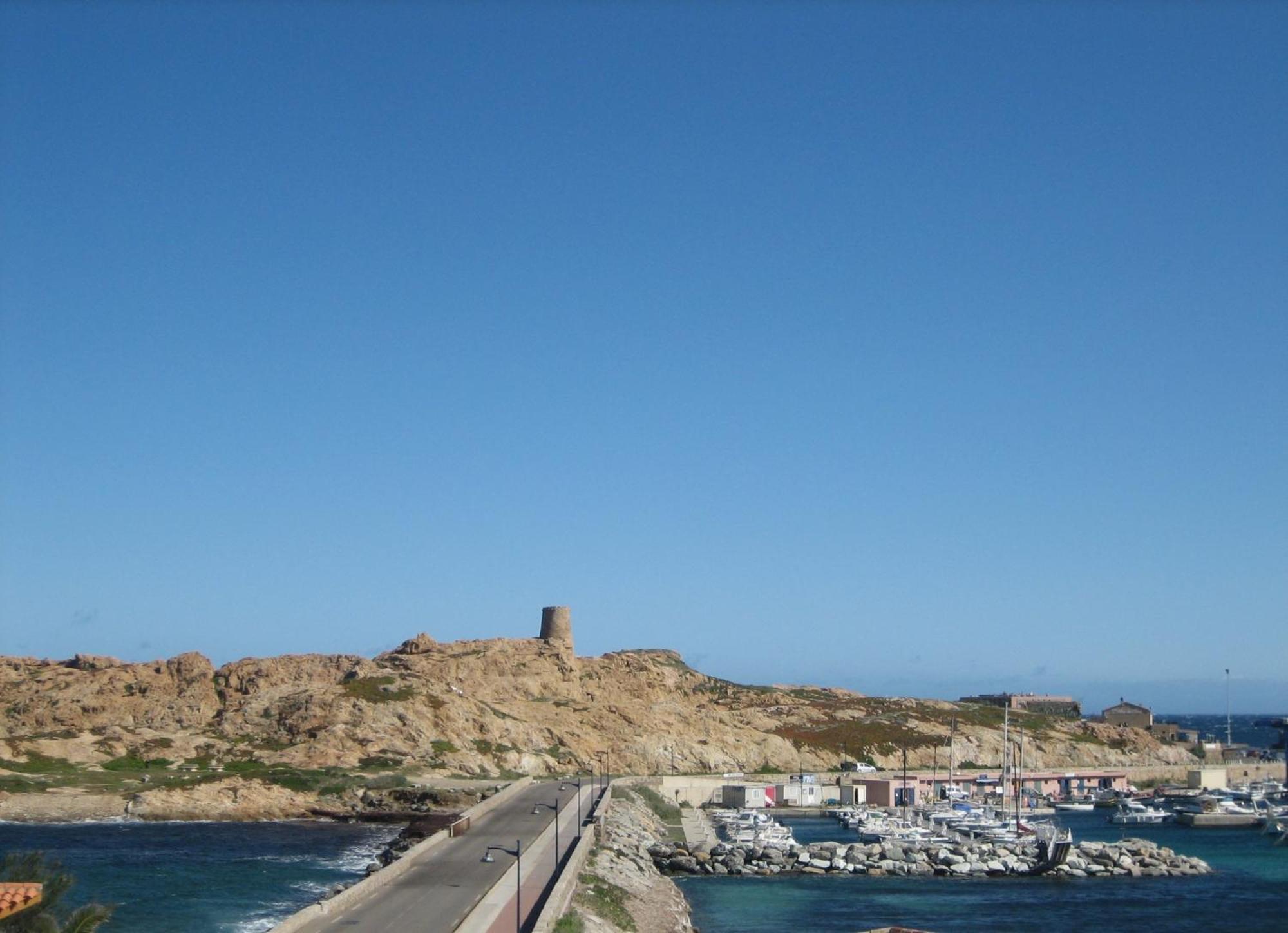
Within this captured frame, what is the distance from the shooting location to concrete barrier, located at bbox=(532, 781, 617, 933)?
137 ft

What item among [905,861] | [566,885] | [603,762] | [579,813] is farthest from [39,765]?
[566,885]

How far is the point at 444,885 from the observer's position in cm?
5019

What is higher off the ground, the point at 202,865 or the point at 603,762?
Result: the point at 603,762

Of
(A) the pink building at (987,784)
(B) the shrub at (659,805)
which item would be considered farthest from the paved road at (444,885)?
(A) the pink building at (987,784)

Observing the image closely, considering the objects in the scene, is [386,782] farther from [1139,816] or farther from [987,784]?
[1139,816]

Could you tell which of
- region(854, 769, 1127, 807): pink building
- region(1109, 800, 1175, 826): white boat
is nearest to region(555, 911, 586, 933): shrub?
region(854, 769, 1127, 807): pink building

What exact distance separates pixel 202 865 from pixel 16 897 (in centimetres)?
4793

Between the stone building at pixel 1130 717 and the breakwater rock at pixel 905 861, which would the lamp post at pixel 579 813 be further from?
the stone building at pixel 1130 717

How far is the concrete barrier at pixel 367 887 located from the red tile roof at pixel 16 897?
43.4 feet

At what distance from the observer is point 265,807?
92375mm

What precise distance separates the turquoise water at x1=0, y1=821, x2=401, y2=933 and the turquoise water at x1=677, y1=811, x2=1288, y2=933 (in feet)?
60.7

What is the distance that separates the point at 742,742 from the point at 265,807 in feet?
172

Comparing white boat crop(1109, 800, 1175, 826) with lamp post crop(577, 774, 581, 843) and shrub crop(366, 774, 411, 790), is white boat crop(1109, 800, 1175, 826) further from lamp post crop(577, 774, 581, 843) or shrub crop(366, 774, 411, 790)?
shrub crop(366, 774, 411, 790)

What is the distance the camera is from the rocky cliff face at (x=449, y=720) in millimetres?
109188
